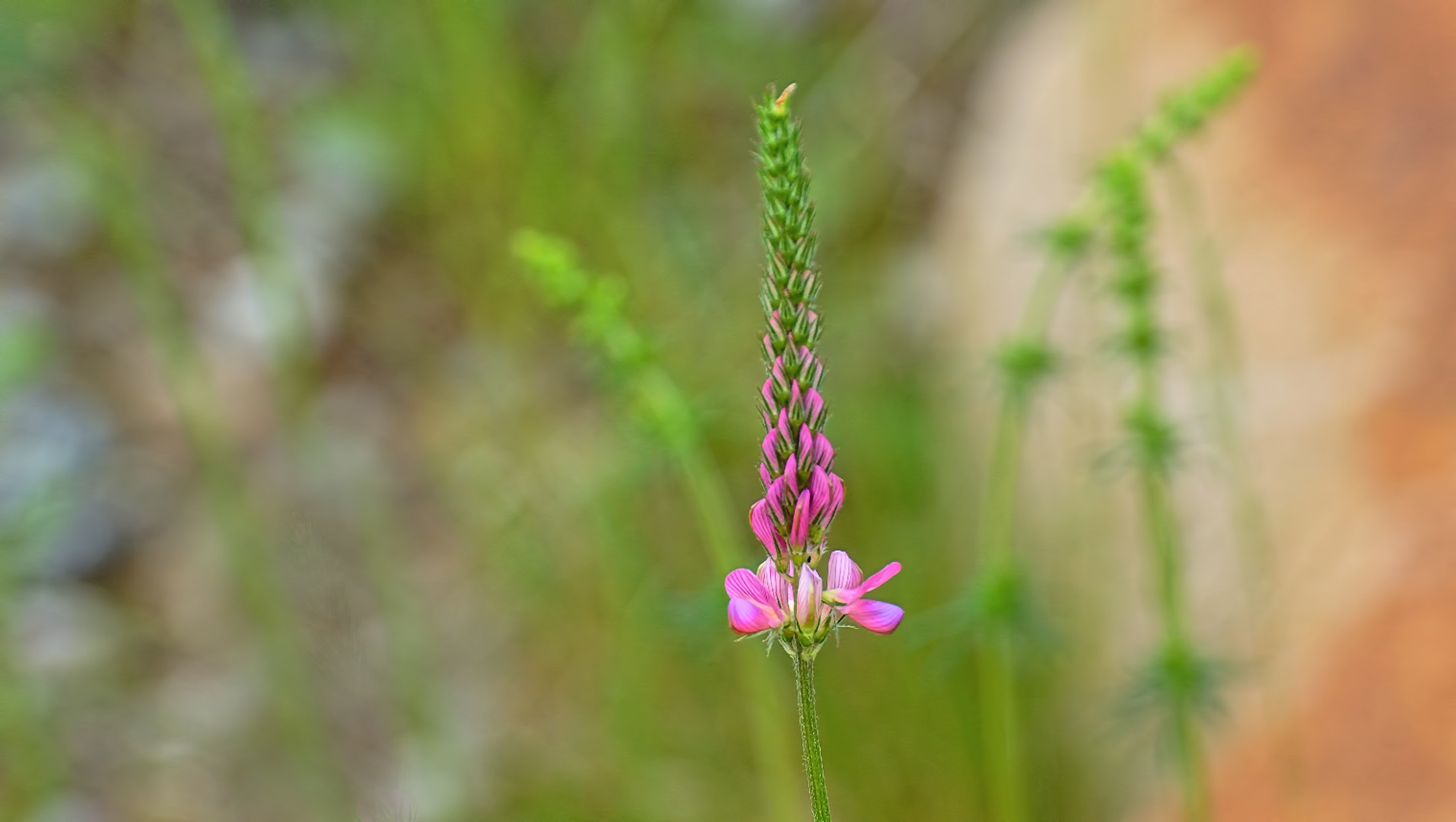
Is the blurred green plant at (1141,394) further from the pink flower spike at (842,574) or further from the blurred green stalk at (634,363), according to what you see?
the pink flower spike at (842,574)

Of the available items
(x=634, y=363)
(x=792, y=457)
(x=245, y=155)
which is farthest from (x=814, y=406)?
(x=245, y=155)

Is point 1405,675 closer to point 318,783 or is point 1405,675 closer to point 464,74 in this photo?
point 318,783

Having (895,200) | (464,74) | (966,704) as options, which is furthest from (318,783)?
(895,200)

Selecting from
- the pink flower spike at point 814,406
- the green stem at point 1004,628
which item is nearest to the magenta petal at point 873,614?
the pink flower spike at point 814,406

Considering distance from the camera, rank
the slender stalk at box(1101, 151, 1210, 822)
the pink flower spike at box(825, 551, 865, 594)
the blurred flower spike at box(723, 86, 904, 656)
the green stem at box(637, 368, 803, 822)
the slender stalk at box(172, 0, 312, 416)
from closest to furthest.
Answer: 1. the blurred flower spike at box(723, 86, 904, 656)
2. the pink flower spike at box(825, 551, 865, 594)
3. the slender stalk at box(1101, 151, 1210, 822)
4. the green stem at box(637, 368, 803, 822)
5. the slender stalk at box(172, 0, 312, 416)

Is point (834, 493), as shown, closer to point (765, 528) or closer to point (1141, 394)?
point (765, 528)

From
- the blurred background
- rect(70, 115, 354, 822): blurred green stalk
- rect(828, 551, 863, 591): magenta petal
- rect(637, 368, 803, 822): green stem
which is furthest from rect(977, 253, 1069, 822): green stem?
rect(70, 115, 354, 822): blurred green stalk

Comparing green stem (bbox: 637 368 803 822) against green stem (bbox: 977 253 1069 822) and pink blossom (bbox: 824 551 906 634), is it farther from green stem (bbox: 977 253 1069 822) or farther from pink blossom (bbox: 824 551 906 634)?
pink blossom (bbox: 824 551 906 634)

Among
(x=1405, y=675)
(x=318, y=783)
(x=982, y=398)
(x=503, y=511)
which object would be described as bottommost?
(x=1405, y=675)
